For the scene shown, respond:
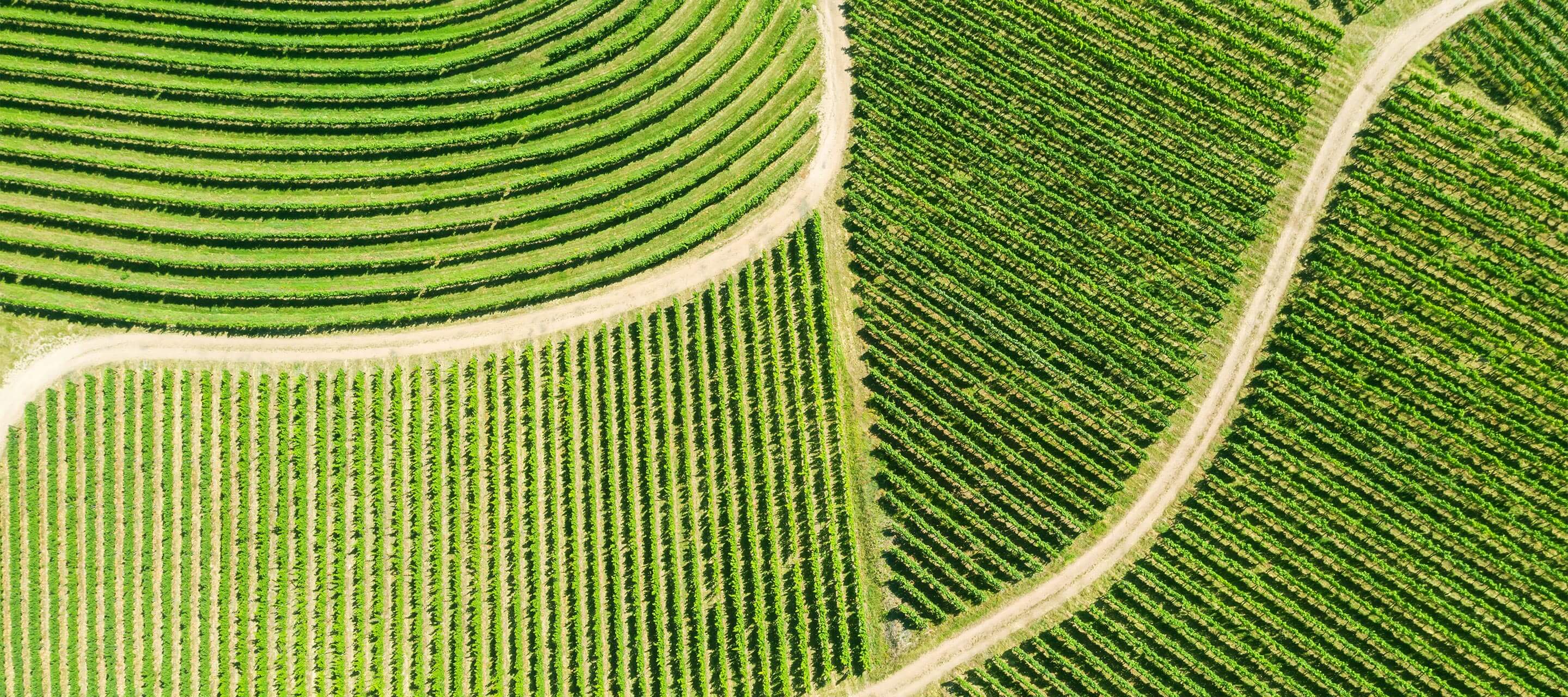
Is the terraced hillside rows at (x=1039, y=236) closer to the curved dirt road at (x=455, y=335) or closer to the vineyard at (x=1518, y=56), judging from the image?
the curved dirt road at (x=455, y=335)

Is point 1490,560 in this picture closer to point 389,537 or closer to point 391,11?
point 389,537

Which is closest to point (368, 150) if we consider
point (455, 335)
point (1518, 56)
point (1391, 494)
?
point (455, 335)

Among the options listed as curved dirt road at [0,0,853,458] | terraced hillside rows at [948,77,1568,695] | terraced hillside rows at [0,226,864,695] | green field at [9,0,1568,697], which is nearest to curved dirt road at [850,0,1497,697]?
green field at [9,0,1568,697]

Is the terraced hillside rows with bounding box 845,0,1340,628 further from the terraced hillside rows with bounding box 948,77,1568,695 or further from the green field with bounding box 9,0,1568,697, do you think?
the terraced hillside rows with bounding box 948,77,1568,695

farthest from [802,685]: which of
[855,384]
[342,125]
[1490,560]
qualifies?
[342,125]

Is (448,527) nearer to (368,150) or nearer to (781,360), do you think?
(781,360)

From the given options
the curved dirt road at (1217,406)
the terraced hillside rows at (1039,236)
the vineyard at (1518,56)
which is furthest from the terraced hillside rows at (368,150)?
the vineyard at (1518,56)
